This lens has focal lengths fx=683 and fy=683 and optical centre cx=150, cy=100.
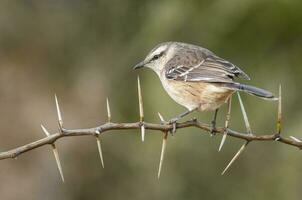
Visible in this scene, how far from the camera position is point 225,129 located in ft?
14.1

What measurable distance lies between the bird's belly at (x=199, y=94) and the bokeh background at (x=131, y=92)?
325cm

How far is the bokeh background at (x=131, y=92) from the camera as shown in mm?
9562

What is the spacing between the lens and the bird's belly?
5594 millimetres

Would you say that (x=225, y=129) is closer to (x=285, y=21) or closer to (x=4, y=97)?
(x=285, y=21)

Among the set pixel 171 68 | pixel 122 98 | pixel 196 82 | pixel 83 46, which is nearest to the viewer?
pixel 196 82

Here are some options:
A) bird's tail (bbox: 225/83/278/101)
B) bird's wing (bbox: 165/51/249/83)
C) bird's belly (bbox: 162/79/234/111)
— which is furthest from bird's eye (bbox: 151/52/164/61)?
bird's tail (bbox: 225/83/278/101)

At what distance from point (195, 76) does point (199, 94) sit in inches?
12.0

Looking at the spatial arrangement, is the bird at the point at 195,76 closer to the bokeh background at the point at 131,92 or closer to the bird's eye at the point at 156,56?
the bird's eye at the point at 156,56

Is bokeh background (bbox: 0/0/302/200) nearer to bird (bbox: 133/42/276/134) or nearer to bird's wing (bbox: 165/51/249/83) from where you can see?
bird (bbox: 133/42/276/134)

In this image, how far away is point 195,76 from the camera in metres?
6.07

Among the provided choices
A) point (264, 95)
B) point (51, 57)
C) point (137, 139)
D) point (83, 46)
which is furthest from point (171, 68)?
point (51, 57)

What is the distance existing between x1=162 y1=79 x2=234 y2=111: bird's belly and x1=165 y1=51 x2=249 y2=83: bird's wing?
0.06 metres

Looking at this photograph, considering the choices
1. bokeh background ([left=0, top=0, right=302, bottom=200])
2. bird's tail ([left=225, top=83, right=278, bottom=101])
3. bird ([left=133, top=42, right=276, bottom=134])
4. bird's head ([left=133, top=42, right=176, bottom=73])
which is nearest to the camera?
bird's tail ([left=225, top=83, right=278, bottom=101])

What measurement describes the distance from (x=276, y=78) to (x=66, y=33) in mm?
6989
